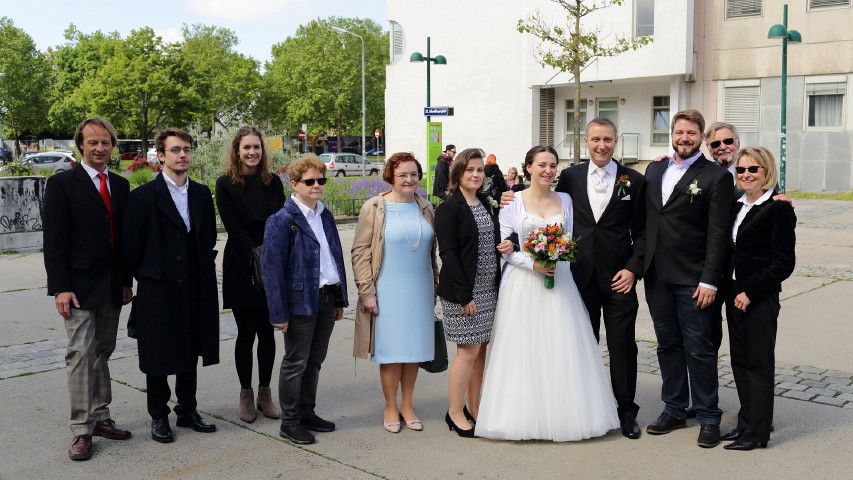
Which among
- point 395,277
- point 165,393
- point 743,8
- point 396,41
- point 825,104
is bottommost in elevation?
point 165,393

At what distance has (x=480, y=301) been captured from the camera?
5.46 meters

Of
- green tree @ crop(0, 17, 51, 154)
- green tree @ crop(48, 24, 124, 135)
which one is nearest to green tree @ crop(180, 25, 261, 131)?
green tree @ crop(48, 24, 124, 135)

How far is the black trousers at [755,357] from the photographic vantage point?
520cm

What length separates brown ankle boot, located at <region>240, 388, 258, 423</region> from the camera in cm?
578

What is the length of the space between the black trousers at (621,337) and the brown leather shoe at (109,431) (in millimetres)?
3178

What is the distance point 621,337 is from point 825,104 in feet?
93.2

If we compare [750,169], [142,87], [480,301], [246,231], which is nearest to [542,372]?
[480,301]

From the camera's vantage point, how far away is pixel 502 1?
38.5 m

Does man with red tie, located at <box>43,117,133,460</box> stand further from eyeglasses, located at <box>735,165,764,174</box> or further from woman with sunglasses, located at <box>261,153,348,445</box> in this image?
eyeglasses, located at <box>735,165,764,174</box>

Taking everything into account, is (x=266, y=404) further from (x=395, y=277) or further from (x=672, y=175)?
(x=672, y=175)

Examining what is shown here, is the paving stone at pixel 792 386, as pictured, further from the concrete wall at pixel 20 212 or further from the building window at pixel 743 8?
the building window at pixel 743 8

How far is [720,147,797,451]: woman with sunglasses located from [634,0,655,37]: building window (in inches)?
1174

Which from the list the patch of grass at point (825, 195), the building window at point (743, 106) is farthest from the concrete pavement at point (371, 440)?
the building window at point (743, 106)

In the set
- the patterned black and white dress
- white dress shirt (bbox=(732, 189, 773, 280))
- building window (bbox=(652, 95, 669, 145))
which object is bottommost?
the patterned black and white dress
